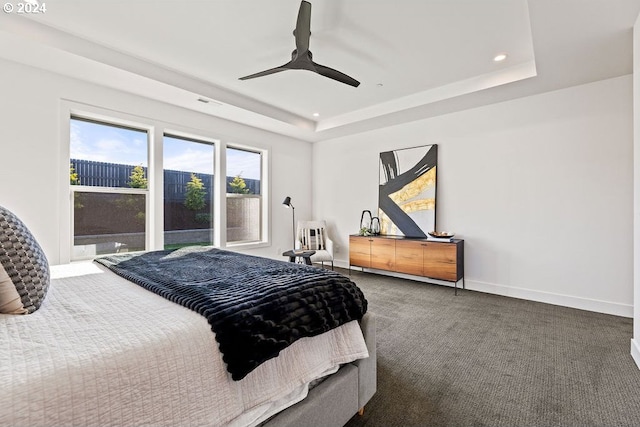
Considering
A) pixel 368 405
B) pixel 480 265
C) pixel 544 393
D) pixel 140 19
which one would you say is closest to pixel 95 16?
pixel 140 19

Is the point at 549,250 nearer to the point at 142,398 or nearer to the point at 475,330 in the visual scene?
the point at 475,330

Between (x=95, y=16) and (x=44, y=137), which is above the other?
(x=95, y=16)

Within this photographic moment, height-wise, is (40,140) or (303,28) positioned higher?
(303,28)

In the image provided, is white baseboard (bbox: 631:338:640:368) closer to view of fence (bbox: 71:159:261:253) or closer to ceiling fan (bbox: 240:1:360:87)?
ceiling fan (bbox: 240:1:360:87)

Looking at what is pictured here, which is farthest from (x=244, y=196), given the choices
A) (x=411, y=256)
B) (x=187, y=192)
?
(x=411, y=256)

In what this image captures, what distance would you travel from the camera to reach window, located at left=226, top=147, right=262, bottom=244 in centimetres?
480

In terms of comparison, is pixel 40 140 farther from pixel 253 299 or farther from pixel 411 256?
pixel 411 256

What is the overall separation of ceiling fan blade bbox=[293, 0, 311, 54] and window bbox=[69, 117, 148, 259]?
264 centimetres

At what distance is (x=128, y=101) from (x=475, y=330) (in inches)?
180

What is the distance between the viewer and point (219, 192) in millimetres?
4547

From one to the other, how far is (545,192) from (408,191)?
5.65 feet

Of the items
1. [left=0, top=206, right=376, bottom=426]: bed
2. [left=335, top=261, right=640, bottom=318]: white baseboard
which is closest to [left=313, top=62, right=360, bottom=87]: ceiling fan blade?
[left=0, top=206, right=376, bottom=426]: bed

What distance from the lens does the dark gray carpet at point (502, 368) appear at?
1.63 m

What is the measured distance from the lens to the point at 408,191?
4621 millimetres
